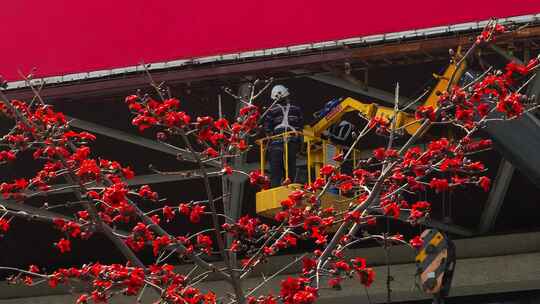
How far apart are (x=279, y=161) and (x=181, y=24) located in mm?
2946

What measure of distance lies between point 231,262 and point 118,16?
28.6ft

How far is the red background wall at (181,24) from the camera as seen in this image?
1650cm

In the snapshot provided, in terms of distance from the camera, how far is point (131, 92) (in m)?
16.7

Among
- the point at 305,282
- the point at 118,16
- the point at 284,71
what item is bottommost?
the point at 305,282

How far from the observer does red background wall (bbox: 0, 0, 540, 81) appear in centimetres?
1650

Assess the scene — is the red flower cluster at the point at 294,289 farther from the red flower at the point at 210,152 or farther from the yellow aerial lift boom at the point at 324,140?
the yellow aerial lift boom at the point at 324,140

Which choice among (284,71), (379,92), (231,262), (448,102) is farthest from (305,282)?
(379,92)

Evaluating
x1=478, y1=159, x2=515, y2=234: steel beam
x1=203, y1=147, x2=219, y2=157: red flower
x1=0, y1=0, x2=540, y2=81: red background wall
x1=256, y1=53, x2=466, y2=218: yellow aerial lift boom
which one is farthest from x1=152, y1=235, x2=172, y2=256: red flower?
x1=478, y1=159, x2=515, y2=234: steel beam

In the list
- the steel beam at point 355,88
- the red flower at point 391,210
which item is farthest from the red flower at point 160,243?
the steel beam at point 355,88

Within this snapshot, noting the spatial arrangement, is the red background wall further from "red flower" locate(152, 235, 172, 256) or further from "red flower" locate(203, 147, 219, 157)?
"red flower" locate(152, 235, 172, 256)

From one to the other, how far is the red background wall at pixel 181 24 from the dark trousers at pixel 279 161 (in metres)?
1.61

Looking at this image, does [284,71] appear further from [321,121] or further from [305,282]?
[305,282]

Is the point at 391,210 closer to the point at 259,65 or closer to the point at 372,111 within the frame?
the point at 372,111

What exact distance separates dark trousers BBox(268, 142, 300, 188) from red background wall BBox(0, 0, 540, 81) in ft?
5.29
